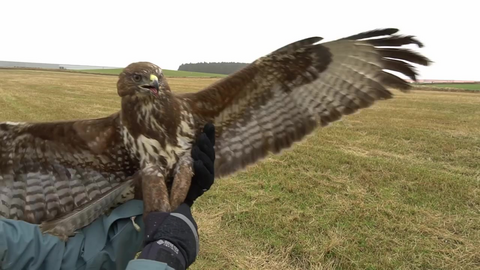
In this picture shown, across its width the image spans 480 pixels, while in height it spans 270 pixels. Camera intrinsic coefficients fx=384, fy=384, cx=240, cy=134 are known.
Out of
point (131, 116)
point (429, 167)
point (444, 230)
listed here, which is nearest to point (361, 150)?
point (429, 167)

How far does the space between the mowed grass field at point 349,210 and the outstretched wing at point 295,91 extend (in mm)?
250

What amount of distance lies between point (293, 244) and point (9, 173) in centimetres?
347

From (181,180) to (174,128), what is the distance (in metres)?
0.40

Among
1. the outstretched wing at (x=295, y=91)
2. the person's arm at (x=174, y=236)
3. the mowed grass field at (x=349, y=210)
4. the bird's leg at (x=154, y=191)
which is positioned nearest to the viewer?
the person's arm at (x=174, y=236)

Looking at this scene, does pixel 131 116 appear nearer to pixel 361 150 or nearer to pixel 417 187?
pixel 417 187

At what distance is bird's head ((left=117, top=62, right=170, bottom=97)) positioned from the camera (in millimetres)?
2852

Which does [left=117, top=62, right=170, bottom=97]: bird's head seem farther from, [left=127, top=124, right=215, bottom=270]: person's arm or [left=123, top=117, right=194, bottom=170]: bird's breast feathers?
[left=127, top=124, right=215, bottom=270]: person's arm

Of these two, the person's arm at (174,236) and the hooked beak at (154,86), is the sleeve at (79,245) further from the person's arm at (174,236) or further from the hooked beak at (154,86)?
the hooked beak at (154,86)

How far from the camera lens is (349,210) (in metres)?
6.00

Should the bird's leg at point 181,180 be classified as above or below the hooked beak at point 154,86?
below

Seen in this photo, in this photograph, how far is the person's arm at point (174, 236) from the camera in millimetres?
2316

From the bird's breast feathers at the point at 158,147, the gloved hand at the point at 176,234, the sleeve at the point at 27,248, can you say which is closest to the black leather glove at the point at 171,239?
the gloved hand at the point at 176,234

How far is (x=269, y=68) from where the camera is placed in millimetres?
3256

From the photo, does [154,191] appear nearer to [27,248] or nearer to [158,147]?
[158,147]
